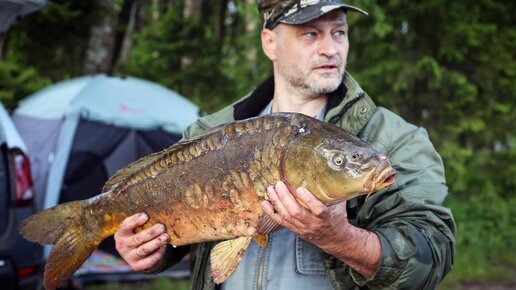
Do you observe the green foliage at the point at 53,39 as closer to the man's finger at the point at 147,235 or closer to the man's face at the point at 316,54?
the man's face at the point at 316,54

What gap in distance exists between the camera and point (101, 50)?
1065cm

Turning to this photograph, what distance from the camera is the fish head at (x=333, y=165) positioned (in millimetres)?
2350

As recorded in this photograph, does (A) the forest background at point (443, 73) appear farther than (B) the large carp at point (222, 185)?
Yes

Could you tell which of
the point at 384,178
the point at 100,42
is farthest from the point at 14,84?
the point at 384,178

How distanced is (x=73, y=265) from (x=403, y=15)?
7882mm

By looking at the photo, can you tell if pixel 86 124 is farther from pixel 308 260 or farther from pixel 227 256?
pixel 227 256

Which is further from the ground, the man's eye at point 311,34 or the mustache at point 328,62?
the man's eye at point 311,34

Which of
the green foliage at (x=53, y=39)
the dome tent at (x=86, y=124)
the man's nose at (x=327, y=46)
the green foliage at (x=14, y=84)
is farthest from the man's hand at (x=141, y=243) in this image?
the green foliage at (x=53, y=39)

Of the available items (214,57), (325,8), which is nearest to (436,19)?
(214,57)

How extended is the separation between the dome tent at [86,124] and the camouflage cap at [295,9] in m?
4.43

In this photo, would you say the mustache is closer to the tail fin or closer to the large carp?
the large carp

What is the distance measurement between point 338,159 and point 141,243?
995 millimetres

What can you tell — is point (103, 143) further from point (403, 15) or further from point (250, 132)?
point (250, 132)

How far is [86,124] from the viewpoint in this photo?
26.4 feet
